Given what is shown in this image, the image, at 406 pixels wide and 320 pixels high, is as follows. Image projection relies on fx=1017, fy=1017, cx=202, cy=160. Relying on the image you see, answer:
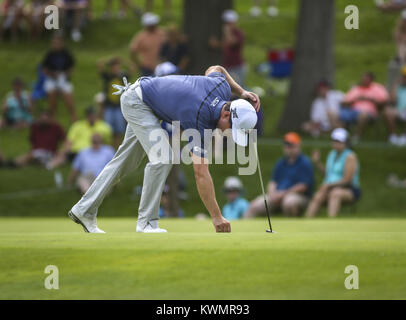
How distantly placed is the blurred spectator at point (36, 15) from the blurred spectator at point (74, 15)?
0.64 m

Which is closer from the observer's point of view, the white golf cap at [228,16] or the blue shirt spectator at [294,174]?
the blue shirt spectator at [294,174]

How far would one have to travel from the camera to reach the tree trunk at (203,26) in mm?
23906

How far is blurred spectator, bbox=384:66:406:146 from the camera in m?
23.8

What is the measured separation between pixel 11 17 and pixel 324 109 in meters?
13.7

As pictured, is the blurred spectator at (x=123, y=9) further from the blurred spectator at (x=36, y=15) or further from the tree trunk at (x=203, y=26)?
the tree trunk at (x=203, y=26)

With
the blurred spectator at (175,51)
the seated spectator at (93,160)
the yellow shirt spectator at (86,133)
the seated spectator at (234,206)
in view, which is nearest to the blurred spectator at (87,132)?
the yellow shirt spectator at (86,133)

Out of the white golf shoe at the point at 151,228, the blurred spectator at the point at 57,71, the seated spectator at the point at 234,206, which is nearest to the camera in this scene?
the white golf shoe at the point at 151,228

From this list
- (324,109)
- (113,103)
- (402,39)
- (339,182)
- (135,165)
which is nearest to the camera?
(135,165)

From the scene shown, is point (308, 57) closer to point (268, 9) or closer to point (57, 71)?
point (57, 71)

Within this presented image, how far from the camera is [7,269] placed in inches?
351

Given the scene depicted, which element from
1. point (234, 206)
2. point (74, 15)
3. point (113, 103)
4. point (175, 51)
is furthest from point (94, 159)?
point (74, 15)

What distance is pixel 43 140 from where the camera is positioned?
2348 centimetres

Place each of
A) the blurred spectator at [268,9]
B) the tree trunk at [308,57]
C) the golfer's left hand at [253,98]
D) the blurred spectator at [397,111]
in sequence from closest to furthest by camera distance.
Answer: the golfer's left hand at [253,98] < the blurred spectator at [397,111] < the tree trunk at [308,57] < the blurred spectator at [268,9]
